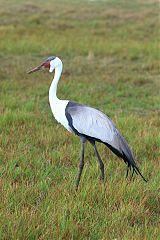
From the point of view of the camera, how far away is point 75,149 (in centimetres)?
634

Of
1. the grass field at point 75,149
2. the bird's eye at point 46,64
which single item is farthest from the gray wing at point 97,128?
the bird's eye at point 46,64

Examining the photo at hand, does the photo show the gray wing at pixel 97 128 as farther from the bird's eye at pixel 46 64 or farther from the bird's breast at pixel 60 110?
the bird's eye at pixel 46 64

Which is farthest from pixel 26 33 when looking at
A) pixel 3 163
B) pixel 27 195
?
pixel 27 195

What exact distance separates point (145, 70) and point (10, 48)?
4340 mm

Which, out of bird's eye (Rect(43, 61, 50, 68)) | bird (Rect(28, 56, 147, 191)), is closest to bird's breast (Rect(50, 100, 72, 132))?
bird (Rect(28, 56, 147, 191))

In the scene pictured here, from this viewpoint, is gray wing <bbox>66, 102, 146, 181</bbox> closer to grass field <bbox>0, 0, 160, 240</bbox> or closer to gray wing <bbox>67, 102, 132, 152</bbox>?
gray wing <bbox>67, 102, 132, 152</bbox>

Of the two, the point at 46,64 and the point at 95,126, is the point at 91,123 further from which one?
the point at 46,64

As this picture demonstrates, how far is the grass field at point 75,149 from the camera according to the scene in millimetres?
3818

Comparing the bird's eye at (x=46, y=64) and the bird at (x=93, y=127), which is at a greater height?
the bird's eye at (x=46, y=64)

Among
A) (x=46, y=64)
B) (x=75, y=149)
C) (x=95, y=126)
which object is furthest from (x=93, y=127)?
(x=75, y=149)

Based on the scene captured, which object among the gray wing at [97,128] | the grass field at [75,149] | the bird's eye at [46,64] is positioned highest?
the bird's eye at [46,64]

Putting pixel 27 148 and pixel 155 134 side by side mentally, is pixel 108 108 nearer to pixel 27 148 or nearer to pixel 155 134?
pixel 155 134

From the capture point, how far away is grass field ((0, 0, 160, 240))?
150 inches

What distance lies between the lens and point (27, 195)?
4434mm
